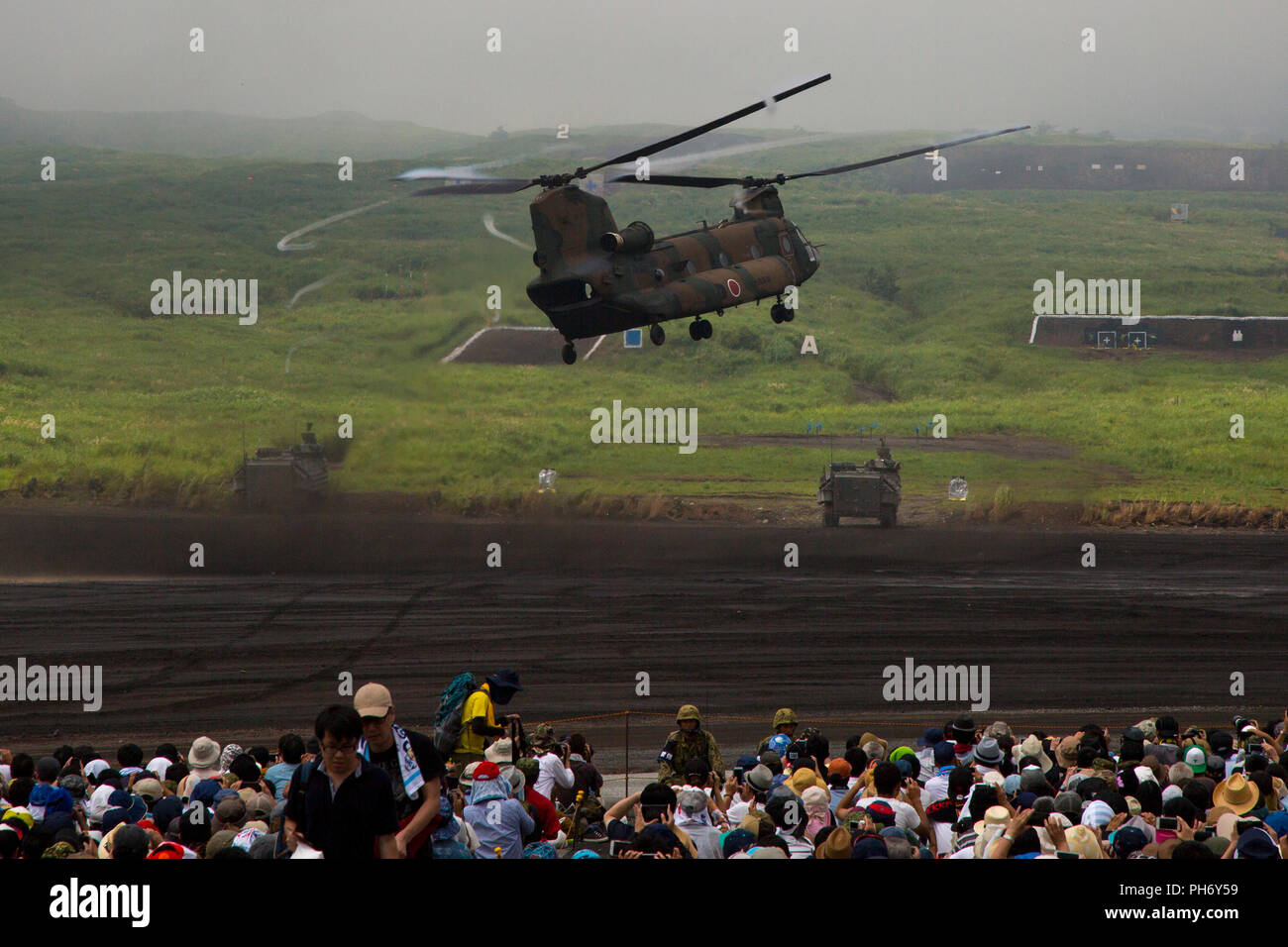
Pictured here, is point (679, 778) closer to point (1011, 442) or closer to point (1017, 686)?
point (1017, 686)

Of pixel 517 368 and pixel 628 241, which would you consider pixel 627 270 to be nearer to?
pixel 628 241

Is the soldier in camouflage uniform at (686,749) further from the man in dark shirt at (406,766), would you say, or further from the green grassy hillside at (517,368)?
the green grassy hillside at (517,368)

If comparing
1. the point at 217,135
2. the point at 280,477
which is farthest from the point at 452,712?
the point at 217,135

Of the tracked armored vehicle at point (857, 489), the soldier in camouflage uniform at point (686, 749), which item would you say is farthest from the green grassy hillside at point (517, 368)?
the soldier in camouflage uniform at point (686, 749)

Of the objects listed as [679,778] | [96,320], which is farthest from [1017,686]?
[96,320]

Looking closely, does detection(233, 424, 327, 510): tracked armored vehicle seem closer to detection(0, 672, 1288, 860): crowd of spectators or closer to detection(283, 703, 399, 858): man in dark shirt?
detection(0, 672, 1288, 860): crowd of spectators

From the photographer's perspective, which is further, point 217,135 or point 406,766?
point 217,135
